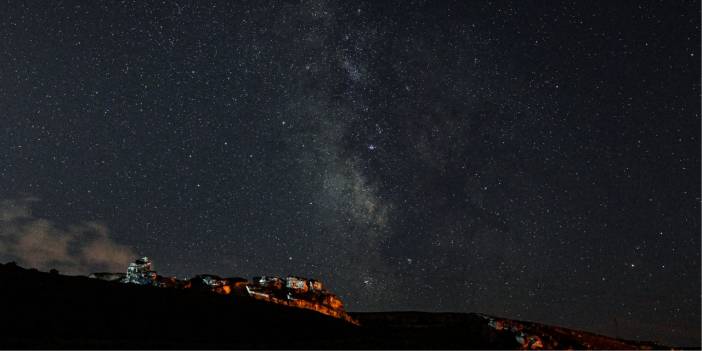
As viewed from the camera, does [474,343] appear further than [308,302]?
No

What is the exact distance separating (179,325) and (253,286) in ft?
51.3

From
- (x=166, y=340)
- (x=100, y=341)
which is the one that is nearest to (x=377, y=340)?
(x=166, y=340)

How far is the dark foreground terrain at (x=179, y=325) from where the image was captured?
1402 centimetres

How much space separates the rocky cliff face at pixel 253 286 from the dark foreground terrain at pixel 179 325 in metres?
6.29

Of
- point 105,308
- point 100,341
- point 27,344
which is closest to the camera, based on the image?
point 27,344

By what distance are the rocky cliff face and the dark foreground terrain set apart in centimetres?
629

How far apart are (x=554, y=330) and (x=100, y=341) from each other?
2199 centimetres

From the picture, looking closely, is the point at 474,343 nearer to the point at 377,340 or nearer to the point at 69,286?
the point at 377,340

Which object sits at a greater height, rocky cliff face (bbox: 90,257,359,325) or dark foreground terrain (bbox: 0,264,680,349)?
rocky cliff face (bbox: 90,257,359,325)

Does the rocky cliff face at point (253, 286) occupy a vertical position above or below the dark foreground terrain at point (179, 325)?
above

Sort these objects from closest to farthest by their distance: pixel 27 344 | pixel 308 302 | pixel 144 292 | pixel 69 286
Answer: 1. pixel 27 344
2. pixel 69 286
3. pixel 144 292
4. pixel 308 302

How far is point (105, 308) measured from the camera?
→ 56.1ft

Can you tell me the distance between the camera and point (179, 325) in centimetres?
1702

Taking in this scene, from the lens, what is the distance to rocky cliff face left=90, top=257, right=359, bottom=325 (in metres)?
29.3
